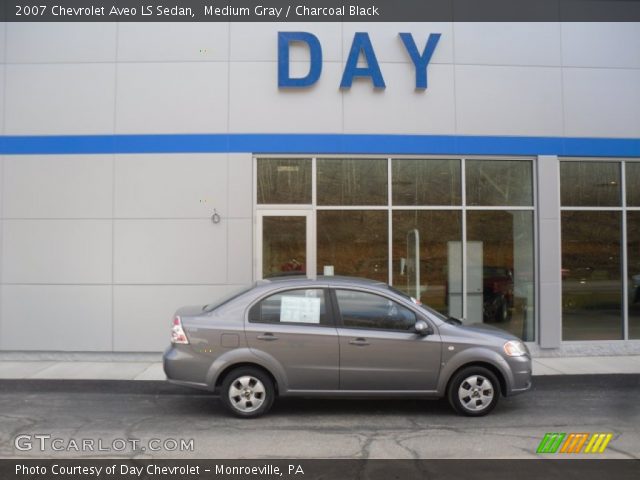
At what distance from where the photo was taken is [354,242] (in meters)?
10.0

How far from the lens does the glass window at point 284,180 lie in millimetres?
9977

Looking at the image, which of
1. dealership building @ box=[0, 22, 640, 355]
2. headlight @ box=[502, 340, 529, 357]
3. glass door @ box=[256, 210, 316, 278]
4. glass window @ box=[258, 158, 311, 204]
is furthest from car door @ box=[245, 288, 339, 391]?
glass window @ box=[258, 158, 311, 204]

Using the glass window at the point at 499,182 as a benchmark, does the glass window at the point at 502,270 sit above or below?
below

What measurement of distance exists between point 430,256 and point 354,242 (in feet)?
4.66

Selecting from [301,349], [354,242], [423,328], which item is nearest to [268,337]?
[301,349]

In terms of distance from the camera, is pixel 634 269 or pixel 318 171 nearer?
pixel 318 171

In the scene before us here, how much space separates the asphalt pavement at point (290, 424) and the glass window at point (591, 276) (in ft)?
7.20

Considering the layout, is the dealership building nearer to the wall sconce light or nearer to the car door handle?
the wall sconce light

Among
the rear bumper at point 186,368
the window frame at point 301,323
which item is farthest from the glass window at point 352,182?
the rear bumper at point 186,368
